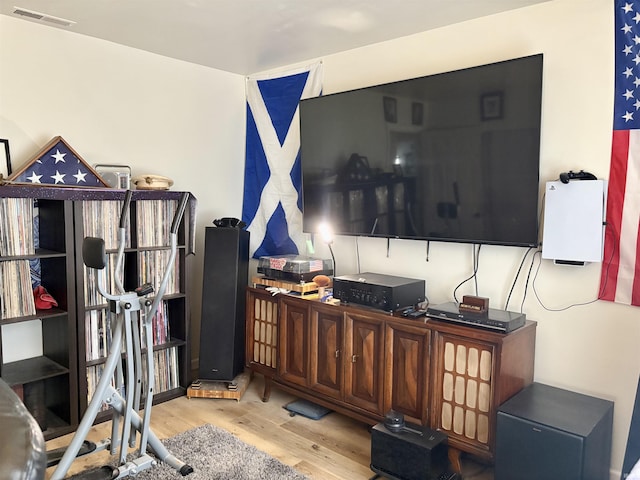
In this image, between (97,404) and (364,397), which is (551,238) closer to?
(364,397)

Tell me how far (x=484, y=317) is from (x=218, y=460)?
1522 millimetres

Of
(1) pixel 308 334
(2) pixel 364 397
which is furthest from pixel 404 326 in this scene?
(1) pixel 308 334

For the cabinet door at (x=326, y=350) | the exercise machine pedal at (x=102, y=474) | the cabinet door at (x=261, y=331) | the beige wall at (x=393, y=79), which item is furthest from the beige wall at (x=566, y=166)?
the exercise machine pedal at (x=102, y=474)

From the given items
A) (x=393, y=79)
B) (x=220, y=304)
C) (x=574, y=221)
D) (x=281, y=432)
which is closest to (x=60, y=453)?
(x=281, y=432)

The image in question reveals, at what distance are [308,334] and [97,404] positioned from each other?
125 cm

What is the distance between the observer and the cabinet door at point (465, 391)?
2301 millimetres

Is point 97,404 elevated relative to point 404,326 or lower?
lower

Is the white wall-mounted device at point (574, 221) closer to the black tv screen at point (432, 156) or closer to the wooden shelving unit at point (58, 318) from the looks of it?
the black tv screen at point (432, 156)

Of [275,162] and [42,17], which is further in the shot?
[275,162]

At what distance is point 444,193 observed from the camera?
2.70m

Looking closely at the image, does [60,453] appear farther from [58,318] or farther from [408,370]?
[408,370]

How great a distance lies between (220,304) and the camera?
3.40m

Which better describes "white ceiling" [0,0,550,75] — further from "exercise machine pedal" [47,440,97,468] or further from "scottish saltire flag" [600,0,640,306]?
"exercise machine pedal" [47,440,97,468]

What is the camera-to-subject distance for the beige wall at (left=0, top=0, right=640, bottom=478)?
2.36m
